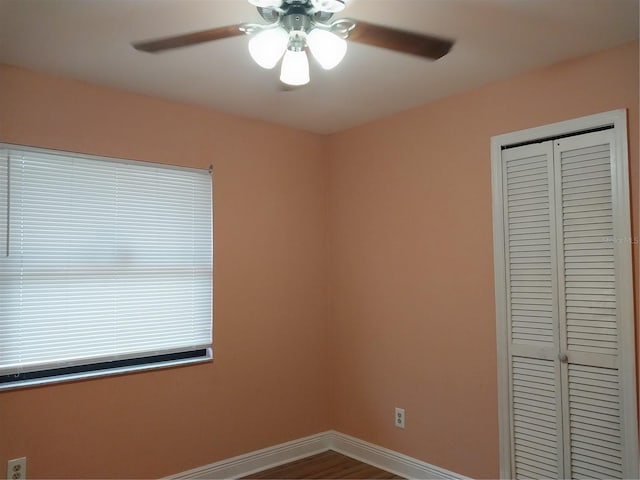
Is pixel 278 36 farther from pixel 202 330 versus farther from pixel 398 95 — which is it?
pixel 202 330

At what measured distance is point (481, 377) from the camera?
303 centimetres

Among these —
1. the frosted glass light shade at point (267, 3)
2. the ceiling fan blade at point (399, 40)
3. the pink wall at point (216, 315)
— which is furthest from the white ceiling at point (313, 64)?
the frosted glass light shade at point (267, 3)

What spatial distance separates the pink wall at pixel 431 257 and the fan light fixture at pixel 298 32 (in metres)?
1.42

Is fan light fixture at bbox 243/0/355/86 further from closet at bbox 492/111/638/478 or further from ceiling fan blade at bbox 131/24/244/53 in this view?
closet at bbox 492/111/638/478

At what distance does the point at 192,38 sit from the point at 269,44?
0.37 meters

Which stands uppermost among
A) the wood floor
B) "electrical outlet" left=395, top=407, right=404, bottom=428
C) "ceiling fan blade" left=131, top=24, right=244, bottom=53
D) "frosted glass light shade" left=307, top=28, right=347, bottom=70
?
"ceiling fan blade" left=131, top=24, right=244, bottom=53

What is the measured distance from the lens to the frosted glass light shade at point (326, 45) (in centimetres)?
180

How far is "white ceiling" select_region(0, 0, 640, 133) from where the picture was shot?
6.83 ft

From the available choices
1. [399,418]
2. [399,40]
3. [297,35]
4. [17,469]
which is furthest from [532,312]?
[17,469]

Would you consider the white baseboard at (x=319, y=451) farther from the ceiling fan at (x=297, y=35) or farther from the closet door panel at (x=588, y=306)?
the ceiling fan at (x=297, y=35)

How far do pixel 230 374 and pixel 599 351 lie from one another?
222 centimetres

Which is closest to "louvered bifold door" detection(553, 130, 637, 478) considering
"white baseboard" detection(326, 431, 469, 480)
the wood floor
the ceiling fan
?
"white baseboard" detection(326, 431, 469, 480)

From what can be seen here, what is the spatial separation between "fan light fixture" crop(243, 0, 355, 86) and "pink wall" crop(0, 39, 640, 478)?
147cm

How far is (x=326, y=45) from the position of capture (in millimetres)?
1816
